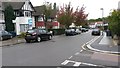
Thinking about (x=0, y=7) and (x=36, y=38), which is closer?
(x=36, y=38)

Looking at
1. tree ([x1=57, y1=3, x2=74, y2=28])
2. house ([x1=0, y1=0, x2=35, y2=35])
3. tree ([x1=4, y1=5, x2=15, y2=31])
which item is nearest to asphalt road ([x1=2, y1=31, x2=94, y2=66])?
house ([x1=0, y1=0, x2=35, y2=35])

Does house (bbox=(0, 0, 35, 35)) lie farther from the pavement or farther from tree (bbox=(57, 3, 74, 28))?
the pavement

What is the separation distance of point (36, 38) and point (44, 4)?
27454mm

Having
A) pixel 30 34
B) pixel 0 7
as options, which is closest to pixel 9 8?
pixel 0 7

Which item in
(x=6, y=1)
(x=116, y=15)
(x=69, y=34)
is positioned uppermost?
(x=6, y=1)

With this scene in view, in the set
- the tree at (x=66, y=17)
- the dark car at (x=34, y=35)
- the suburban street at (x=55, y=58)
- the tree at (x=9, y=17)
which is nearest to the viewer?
the suburban street at (x=55, y=58)

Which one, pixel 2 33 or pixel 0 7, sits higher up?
pixel 0 7

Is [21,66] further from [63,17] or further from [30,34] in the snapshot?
[63,17]

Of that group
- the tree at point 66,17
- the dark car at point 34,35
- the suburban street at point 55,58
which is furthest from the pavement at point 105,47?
the tree at point 66,17

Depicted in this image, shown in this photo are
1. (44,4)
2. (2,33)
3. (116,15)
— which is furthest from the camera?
(44,4)

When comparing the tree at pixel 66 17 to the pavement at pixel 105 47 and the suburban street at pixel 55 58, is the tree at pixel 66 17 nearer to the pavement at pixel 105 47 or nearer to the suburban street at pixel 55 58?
the pavement at pixel 105 47

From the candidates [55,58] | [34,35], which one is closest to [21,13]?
[34,35]

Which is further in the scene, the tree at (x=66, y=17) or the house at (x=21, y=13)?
the tree at (x=66, y=17)

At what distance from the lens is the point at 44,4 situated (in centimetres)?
5772
